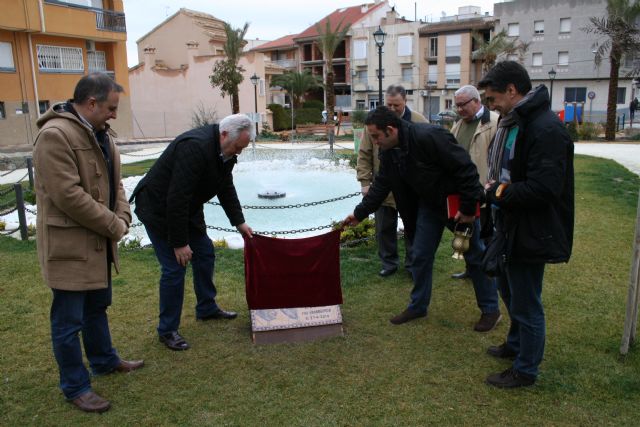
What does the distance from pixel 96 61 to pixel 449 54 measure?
31.7 metres

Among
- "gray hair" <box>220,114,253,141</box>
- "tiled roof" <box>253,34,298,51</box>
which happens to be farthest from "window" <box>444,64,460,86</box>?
"gray hair" <box>220,114,253,141</box>

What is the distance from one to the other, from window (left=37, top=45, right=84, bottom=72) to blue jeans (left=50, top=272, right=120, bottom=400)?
28045 mm

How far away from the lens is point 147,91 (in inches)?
1548

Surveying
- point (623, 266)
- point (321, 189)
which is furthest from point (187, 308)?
point (321, 189)

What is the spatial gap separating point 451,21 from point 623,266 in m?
50.2

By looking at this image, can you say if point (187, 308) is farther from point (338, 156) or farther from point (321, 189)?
point (338, 156)

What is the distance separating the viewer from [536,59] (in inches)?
1852

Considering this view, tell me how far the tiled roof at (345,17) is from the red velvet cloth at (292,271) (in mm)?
55039

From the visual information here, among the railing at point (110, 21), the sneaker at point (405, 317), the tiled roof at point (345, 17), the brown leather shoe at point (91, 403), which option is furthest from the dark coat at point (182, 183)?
the tiled roof at point (345, 17)

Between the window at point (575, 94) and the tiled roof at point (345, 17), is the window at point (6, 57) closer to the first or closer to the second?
the tiled roof at point (345, 17)

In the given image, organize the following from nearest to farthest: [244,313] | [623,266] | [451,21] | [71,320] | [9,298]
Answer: [71,320], [244,313], [9,298], [623,266], [451,21]

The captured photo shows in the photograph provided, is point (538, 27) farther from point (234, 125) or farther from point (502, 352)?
point (234, 125)

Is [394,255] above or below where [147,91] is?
below

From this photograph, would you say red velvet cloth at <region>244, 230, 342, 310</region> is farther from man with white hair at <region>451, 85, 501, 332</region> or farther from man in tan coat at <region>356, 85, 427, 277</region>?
man in tan coat at <region>356, 85, 427, 277</region>
